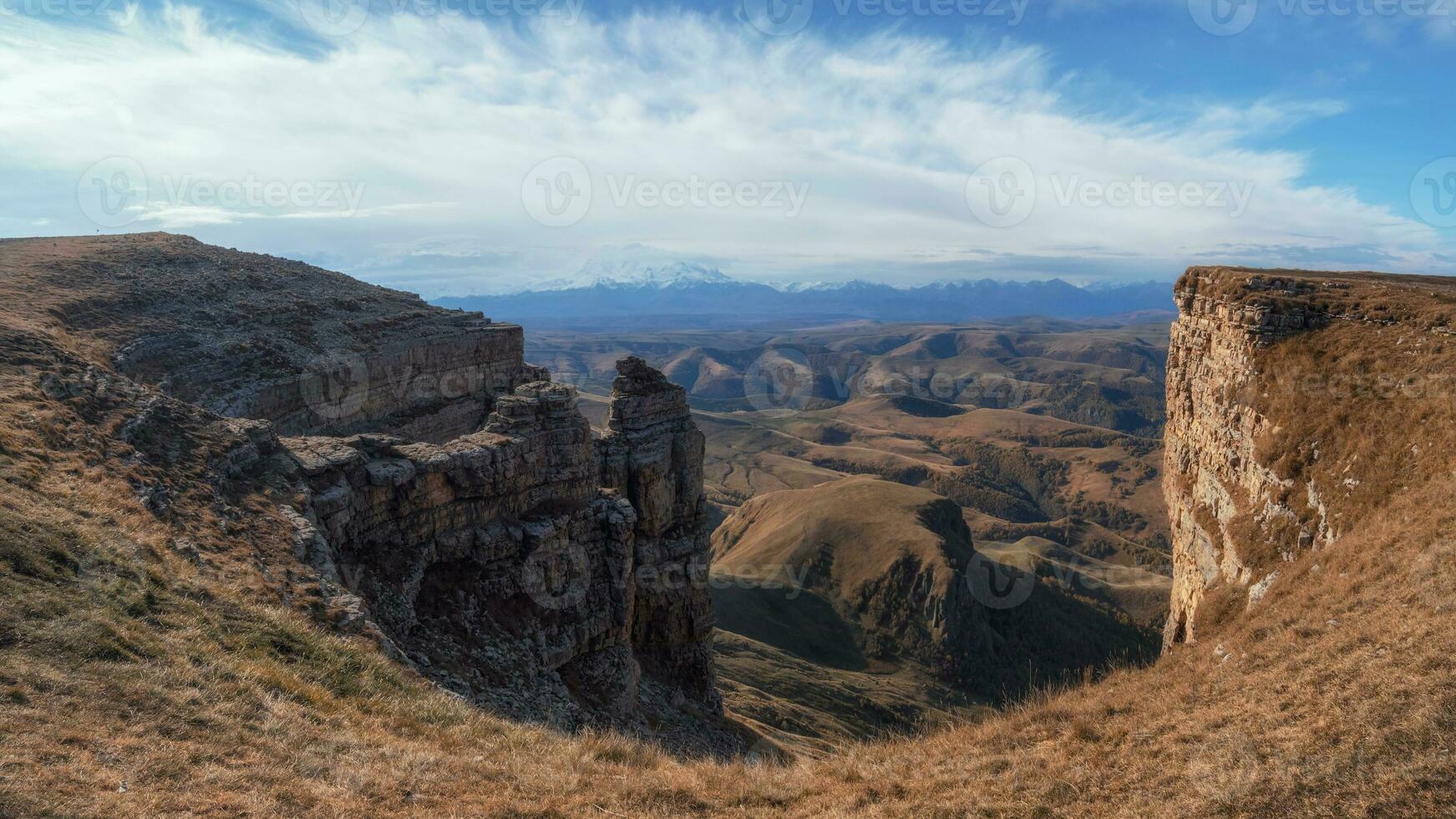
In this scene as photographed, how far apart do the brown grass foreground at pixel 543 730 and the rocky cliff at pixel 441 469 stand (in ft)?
12.5

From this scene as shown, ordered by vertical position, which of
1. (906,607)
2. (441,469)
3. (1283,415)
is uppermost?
(1283,415)

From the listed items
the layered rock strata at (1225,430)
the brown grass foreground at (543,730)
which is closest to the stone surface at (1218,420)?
the layered rock strata at (1225,430)

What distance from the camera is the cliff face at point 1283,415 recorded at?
2350 cm

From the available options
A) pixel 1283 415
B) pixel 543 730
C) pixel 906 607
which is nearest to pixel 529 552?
pixel 543 730

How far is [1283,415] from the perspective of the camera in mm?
26812

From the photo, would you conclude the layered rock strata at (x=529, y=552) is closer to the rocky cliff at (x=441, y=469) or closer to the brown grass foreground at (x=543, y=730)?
the rocky cliff at (x=441, y=469)

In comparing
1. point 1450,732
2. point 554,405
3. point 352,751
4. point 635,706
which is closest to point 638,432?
point 554,405

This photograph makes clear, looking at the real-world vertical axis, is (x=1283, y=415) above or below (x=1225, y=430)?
above

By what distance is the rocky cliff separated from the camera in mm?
28953

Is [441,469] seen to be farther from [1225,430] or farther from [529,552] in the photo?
[1225,430]

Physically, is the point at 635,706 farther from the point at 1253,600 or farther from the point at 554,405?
the point at 1253,600

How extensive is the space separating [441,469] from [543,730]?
15.4 m

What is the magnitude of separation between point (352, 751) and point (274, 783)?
6.12 ft

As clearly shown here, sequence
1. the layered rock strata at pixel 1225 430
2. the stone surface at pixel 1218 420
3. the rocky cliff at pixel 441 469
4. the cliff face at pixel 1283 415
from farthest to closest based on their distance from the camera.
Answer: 1. the rocky cliff at pixel 441 469
2. the stone surface at pixel 1218 420
3. the layered rock strata at pixel 1225 430
4. the cliff face at pixel 1283 415
